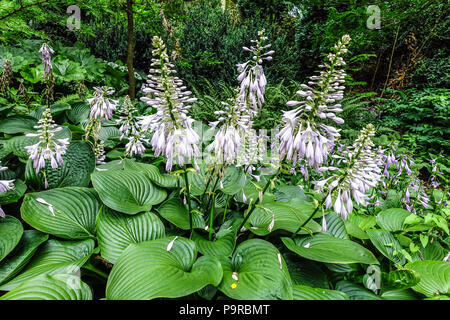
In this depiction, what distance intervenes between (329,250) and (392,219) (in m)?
1.19

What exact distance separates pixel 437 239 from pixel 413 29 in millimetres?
8947

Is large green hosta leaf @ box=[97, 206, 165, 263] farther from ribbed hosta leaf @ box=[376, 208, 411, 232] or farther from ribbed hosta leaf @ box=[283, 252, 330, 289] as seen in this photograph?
ribbed hosta leaf @ box=[376, 208, 411, 232]

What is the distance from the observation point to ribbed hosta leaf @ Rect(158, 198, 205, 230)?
1.76 meters

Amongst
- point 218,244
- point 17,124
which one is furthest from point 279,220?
point 17,124

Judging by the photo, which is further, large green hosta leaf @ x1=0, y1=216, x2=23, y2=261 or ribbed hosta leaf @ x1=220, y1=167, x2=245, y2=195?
ribbed hosta leaf @ x1=220, y1=167, x2=245, y2=195

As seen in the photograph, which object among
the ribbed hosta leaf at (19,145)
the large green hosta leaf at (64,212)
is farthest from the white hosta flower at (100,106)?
the large green hosta leaf at (64,212)

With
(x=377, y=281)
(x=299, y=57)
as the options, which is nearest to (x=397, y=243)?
(x=377, y=281)

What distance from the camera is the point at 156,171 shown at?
2.31m

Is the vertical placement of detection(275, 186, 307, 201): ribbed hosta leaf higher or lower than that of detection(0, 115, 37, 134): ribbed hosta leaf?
lower

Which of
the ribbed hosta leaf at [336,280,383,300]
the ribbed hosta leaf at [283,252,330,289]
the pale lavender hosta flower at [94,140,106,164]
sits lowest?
the ribbed hosta leaf at [336,280,383,300]

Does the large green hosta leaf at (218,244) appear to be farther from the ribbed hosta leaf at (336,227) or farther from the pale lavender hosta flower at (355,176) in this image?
the ribbed hosta leaf at (336,227)

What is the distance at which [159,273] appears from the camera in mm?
1241

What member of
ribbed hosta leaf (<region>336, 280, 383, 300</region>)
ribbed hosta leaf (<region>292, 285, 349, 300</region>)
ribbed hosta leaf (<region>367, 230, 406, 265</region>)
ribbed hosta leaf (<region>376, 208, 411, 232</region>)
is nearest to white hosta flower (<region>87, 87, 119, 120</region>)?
ribbed hosta leaf (<region>292, 285, 349, 300</region>)

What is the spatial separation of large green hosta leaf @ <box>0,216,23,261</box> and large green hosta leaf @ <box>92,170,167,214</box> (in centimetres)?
49
